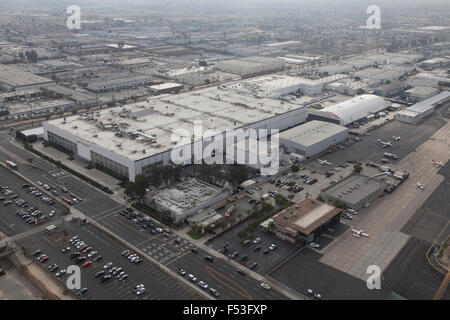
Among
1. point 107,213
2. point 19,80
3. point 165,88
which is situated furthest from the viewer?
point 19,80

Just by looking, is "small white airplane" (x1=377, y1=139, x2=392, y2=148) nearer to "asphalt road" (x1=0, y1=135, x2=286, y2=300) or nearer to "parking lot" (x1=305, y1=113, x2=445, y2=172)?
"parking lot" (x1=305, y1=113, x2=445, y2=172)

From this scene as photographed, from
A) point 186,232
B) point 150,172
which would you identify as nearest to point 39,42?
point 150,172

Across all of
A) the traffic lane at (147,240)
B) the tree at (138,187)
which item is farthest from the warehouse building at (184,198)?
the traffic lane at (147,240)

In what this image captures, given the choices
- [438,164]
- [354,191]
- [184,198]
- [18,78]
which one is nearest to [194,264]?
[184,198]

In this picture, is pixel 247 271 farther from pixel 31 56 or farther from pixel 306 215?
pixel 31 56

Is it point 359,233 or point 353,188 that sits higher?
point 353,188

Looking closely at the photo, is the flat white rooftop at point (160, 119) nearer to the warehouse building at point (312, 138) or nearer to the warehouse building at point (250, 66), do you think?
the warehouse building at point (312, 138)

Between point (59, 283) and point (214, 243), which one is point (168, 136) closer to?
point (214, 243)
